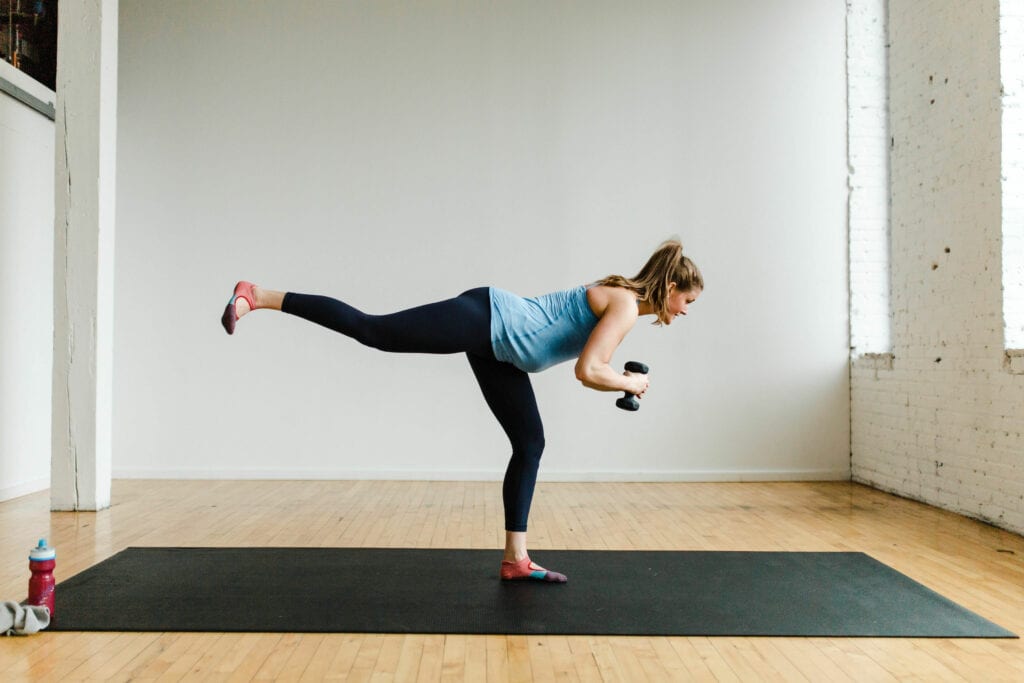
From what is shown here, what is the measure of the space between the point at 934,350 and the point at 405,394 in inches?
124

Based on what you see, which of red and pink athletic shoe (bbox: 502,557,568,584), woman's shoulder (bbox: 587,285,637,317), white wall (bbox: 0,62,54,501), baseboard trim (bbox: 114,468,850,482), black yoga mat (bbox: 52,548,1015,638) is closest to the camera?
black yoga mat (bbox: 52,548,1015,638)

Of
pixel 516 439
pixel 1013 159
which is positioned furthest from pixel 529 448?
pixel 1013 159

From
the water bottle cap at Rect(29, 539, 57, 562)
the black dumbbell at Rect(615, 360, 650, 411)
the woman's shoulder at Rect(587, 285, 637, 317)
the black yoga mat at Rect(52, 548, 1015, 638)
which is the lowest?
the black yoga mat at Rect(52, 548, 1015, 638)

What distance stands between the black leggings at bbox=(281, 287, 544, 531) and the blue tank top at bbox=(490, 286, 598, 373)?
45 mm

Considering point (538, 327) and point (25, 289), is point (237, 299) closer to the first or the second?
point (538, 327)

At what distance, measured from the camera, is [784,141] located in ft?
19.6

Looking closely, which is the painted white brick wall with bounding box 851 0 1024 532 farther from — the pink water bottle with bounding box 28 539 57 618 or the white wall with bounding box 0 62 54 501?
the white wall with bounding box 0 62 54 501

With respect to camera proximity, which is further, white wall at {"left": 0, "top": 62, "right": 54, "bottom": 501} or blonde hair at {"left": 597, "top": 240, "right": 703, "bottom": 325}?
white wall at {"left": 0, "top": 62, "right": 54, "bottom": 501}

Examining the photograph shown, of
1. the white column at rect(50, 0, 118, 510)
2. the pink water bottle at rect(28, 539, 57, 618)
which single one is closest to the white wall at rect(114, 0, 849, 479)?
the white column at rect(50, 0, 118, 510)

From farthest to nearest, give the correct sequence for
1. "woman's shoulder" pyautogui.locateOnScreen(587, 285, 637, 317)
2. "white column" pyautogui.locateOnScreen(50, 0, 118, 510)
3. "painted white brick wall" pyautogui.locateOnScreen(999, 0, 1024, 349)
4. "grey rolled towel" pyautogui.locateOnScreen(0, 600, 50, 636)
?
1. "white column" pyautogui.locateOnScreen(50, 0, 118, 510)
2. "painted white brick wall" pyautogui.locateOnScreen(999, 0, 1024, 349)
3. "woman's shoulder" pyautogui.locateOnScreen(587, 285, 637, 317)
4. "grey rolled towel" pyautogui.locateOnScreen(0, 600, 50, 636)

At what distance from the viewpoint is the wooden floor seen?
2225 millimetres

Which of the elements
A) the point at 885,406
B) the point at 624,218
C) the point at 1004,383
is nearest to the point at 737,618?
the point at 1004,383

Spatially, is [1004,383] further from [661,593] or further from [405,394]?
[405,394]

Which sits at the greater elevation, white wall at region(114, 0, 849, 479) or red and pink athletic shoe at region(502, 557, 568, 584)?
white wall at region(114, 0, 849, 479)
